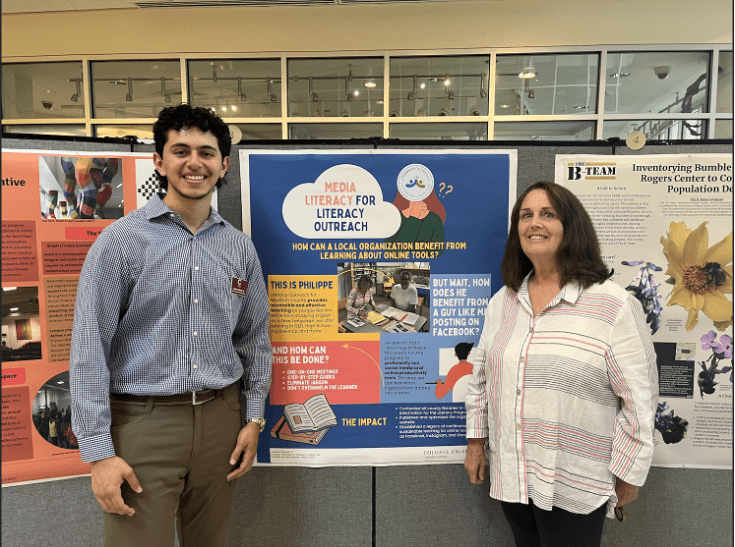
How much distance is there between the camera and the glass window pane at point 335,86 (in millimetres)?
4473

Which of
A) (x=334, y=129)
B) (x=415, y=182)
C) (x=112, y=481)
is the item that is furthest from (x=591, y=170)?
(x=334, y=129)

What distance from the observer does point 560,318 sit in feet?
4.74

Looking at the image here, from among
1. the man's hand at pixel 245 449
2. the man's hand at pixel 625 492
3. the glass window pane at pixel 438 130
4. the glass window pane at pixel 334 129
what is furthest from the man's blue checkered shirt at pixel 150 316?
the glass window pane at pixel 438 130

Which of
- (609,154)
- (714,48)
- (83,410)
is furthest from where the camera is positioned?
(714,48)

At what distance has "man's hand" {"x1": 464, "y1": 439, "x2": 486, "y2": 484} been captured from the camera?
1.68m

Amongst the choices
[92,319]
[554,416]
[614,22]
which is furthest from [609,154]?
[614,22]

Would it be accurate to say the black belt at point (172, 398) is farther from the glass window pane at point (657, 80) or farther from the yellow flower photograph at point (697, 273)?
the glass window pane at point (657, 80)

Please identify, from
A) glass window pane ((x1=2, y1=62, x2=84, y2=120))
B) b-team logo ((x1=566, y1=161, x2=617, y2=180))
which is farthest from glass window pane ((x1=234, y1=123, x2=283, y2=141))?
b-team logo ((x1=566, y1=161, x2=617, y2=180))

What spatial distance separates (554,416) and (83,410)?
148 cm

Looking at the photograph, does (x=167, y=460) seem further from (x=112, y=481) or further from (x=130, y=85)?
(x=130, y=85)

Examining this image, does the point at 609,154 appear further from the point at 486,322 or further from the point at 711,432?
the point at 711,432

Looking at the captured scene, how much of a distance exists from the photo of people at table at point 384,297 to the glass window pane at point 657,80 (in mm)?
3691

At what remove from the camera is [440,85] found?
4.44m

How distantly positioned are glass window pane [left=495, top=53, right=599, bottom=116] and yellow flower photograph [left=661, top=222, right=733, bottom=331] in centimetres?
290
